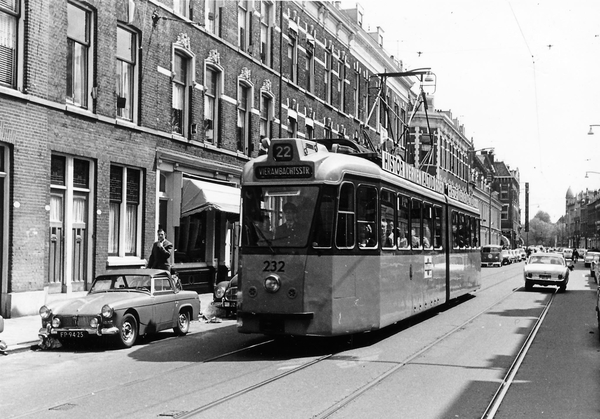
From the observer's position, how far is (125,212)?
20.1 metres

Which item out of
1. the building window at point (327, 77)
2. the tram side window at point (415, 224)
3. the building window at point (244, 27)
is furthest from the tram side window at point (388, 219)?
the building window at point (327, 77)

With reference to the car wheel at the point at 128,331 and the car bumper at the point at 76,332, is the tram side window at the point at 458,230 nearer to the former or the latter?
the car wheel at the point at 128,331

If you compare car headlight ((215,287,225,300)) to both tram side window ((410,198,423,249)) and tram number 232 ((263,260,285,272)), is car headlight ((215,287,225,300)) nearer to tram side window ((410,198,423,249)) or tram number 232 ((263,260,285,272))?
tram side window ((410,198,423,249))

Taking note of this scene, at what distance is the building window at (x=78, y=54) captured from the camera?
17953 mm

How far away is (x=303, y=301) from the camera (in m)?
11.0

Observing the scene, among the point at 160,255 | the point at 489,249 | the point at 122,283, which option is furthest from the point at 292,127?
the point at 489,249

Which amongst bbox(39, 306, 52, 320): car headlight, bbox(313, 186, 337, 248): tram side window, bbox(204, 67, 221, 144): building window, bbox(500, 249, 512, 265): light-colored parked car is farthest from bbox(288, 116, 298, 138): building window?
bbox(500, 249, 512, 265): light-colored parked car

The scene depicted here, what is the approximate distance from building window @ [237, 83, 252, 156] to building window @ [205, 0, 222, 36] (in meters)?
2.55

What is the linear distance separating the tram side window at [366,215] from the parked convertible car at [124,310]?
3.95 metres

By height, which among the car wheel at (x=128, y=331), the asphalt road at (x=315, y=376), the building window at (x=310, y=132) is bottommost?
the asphalt road at (x=315, y=376)

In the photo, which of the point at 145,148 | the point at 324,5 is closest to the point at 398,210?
the point at 145,148

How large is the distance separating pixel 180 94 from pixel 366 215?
12.8 meters

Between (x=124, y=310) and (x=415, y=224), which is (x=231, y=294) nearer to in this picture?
(x=415, y=224)

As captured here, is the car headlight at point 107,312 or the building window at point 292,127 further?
the building window at point 292,127
